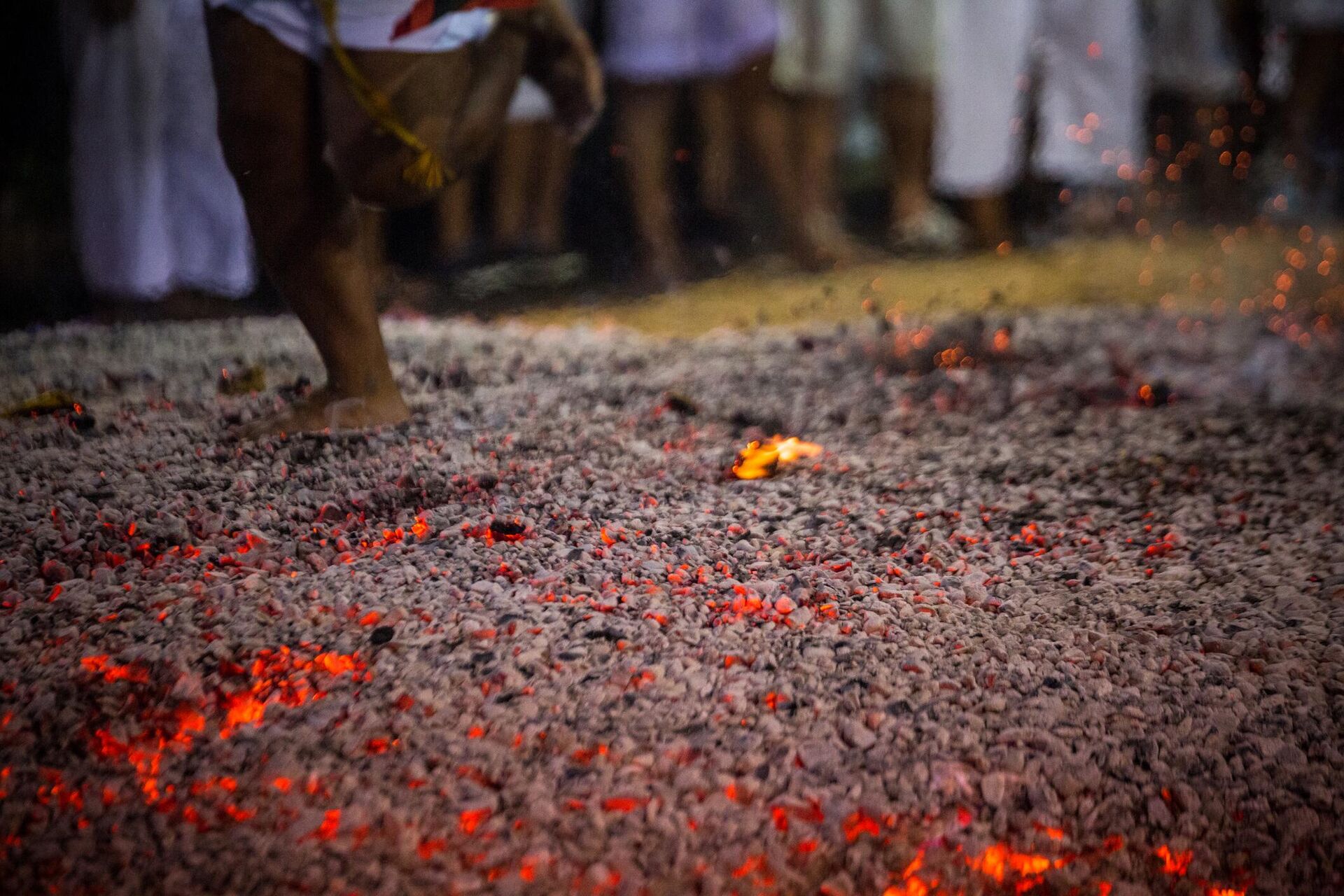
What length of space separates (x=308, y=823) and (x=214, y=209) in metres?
2.17

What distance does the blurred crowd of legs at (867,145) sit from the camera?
3580 mm

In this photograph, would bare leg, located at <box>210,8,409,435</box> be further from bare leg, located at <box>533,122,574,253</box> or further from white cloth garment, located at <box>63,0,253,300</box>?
bare leg, located at <box>533,122,574,253</box>

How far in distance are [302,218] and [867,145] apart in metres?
3.47

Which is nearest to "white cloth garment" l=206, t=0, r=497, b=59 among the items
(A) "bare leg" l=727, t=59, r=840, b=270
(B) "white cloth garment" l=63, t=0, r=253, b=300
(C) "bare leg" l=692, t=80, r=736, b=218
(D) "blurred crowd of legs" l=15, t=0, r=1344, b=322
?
(B) "white cloth garment" l=63, t=0, r=253, b=300

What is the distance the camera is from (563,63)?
2.55m

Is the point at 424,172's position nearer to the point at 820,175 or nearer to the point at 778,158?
the point at 778,158

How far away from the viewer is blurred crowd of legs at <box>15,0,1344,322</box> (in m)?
3.58

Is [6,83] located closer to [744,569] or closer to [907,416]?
[744,569]

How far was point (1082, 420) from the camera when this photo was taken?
8.70ft

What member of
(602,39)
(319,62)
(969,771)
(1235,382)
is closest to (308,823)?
(969,771)

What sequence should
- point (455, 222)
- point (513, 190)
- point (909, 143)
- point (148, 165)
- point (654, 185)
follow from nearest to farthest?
point (148, 165), point (455, 222), point (513, 190), point (654, 185), point (909, 143)

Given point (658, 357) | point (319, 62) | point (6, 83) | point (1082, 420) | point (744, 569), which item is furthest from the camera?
point (658, 357)

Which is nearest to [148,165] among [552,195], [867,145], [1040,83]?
[552,195]

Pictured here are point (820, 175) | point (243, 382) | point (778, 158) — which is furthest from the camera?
point (820, 175)
